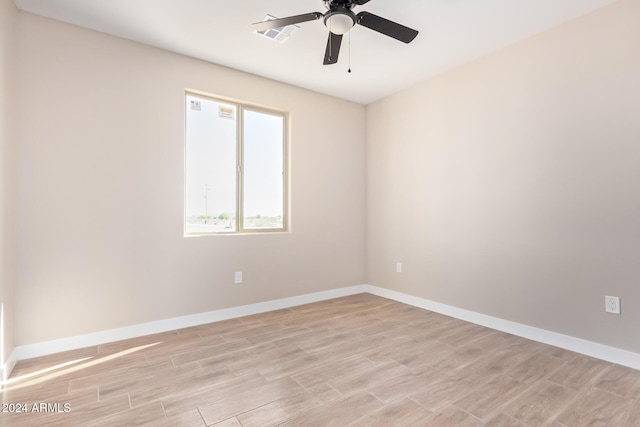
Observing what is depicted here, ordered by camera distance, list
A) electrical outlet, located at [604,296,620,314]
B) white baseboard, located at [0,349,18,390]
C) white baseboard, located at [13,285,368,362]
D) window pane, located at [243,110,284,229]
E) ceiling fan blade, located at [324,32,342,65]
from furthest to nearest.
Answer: window pane, located at [243,110,284,229] → white baseboard, located at [13,285,368,362] → electrical outlet, located at [604,296,620,314] → ceiling fan blade, located at [324,32,342,65] → white baseboard, located at [0,349,18,390]

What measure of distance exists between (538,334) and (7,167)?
4.44 meters

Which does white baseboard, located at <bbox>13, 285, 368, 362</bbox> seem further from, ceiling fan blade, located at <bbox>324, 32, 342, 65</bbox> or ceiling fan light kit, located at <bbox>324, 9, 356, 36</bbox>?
ceiling fan light kit, located at <bbox>324, 9, 356, 36</bbox>

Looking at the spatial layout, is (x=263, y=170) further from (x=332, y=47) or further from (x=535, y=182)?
(x=535, y=182)

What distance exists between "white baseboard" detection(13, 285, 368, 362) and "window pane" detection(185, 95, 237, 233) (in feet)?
2.94

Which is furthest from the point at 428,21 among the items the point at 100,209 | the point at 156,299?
the point at 156,299

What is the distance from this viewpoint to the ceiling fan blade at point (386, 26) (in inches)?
81.3

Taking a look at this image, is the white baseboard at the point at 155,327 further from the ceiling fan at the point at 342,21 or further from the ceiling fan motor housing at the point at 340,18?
the ceiling fan motor housing at the point at 340,18

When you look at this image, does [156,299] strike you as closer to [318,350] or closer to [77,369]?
[77,369]

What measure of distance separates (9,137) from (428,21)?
3358 mm

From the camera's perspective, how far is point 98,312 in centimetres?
276

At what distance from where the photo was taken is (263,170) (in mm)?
3873

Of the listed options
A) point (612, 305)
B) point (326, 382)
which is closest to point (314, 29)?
point (326, 382)

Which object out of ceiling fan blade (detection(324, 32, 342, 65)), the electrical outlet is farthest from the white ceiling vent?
the electrical outlet

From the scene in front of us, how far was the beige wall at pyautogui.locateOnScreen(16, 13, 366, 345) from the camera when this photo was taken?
2531mm
